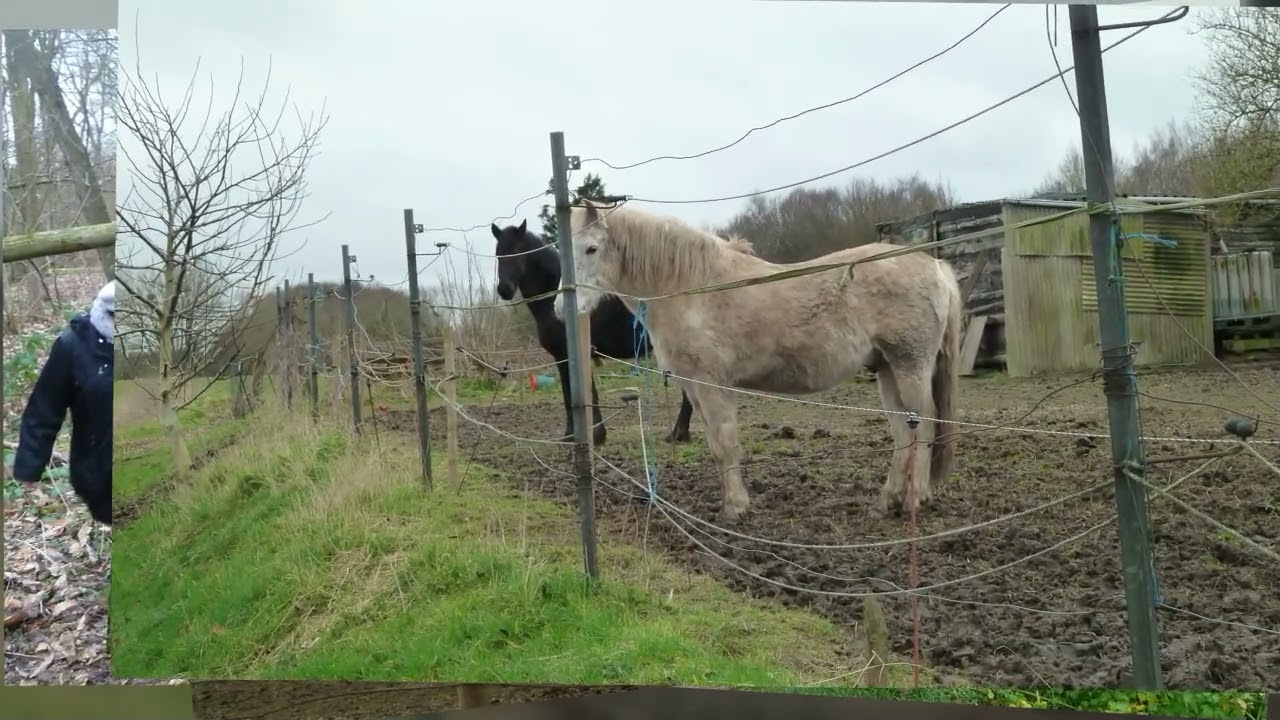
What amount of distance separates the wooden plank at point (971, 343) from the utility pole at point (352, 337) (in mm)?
2541

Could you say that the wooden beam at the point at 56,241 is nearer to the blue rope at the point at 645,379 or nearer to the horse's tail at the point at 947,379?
the blue rope at the point at 645,379

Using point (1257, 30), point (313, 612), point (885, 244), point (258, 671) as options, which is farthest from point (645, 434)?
point (1257, 30)

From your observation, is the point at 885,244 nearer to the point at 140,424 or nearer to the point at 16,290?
the point at 140,424

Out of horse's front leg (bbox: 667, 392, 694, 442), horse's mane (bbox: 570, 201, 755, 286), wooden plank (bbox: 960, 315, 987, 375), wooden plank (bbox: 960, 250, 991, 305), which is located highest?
horse's mane (bbox: 570, 201, 755, 286)

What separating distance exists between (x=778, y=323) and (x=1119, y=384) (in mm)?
1279

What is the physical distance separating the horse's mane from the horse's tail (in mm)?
781

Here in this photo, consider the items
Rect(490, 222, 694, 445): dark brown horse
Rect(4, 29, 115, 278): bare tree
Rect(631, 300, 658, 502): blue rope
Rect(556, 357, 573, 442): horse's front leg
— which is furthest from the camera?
Rect(4, 29, 115, 278): bare tree

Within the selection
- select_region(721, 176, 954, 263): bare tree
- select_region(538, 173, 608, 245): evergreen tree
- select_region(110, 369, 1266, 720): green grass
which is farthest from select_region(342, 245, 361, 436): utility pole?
select_region(721, 176, 954, 263): bare tree

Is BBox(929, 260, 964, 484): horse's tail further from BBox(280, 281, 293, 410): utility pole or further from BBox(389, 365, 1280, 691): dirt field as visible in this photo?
BBox(280, 281, 293, 410): utility pole

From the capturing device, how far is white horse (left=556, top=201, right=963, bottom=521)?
3.42m

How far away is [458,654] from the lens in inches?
146

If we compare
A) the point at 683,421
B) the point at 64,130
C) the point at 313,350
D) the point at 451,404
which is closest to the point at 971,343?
the point at 683,421

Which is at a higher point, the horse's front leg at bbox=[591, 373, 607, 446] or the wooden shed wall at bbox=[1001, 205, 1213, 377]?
the wooden shed wall at bbox=[1001, 205, 1213, 377]

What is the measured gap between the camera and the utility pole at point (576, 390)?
377cm
